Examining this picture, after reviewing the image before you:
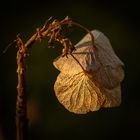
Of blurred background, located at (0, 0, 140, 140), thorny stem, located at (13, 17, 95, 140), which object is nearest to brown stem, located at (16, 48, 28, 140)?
thorny stem, located at (13, 17, 95, 140)

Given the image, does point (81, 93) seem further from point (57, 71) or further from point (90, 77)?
point (57, 71)

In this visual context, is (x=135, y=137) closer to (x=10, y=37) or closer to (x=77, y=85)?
(x=10, y=37)

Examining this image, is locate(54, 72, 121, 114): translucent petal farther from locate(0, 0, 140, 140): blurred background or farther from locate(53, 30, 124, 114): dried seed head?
locate(0, 0, 140, 140): blurred background

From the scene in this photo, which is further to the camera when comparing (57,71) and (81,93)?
(57,71)

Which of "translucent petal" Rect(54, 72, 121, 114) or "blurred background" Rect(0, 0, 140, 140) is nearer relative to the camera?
"translucent petal" Rect(54, 72, 121, 114)

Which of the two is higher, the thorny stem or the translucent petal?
the thorny stem

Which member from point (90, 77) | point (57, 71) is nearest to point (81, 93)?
point (90, 77)

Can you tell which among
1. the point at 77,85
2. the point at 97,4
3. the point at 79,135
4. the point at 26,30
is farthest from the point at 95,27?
the point at 77,85

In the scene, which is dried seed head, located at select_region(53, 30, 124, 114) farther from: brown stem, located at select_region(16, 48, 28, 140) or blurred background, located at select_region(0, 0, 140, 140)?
blurred background, located at select_region(0, 0, 140, 140)
